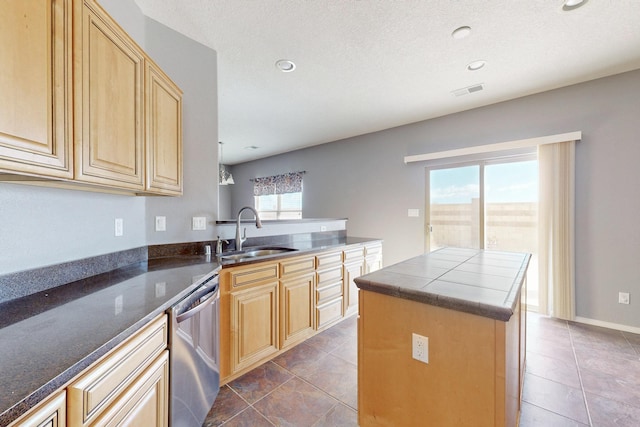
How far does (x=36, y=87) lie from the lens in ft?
2.89

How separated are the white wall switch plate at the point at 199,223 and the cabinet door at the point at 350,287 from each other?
1.48m

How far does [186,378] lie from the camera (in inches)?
49.1

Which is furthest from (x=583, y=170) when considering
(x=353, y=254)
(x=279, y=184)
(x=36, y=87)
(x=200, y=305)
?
(x=279, y=184)

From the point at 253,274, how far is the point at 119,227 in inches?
36.4

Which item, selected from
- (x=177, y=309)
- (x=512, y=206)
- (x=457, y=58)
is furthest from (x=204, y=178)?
(x=512, y=206)

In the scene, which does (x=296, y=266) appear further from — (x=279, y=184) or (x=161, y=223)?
(x=279, y=184)

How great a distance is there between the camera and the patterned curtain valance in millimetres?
5743

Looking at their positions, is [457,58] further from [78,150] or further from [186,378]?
[186,378]

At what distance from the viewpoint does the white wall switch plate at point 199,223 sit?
85.1 inches

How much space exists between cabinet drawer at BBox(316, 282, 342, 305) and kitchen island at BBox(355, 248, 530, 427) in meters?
1.19

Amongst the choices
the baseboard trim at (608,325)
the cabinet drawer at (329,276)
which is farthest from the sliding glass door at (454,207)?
the cabinet drawer at (329,276)

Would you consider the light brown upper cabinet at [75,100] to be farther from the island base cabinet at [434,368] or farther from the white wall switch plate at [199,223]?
the island base cabinet at [434,368]

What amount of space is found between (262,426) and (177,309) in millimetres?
916

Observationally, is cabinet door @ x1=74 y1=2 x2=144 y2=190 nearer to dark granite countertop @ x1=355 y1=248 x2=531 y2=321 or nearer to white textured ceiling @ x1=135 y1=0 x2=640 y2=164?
white textured ceiling @ x1=135 y1=0 x2=640 y2=164
